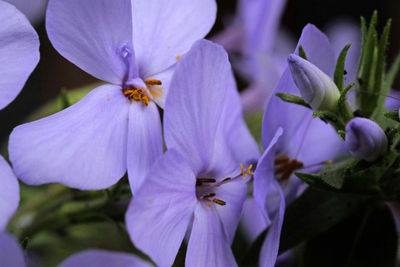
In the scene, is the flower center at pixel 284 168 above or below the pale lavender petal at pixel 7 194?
below

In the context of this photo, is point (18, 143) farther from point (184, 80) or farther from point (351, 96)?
point (351, 96)

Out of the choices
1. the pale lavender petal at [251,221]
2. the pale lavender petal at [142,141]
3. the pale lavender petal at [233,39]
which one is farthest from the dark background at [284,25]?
the pale lavender petal at [142,141]

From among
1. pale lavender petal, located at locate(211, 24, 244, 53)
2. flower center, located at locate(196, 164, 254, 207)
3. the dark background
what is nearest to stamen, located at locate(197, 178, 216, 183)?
flower center, located at locate(196, 164, 254, 207)

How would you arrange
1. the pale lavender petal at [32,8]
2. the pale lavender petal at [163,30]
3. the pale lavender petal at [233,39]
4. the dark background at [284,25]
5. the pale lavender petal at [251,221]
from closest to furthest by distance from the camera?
the pale lavender petal at [163,30] → the pale lavender petal at [251,221] → the pale lavender petal at [32,8] → the pale lavender petal at [233,39] → the dark background at [284,25]

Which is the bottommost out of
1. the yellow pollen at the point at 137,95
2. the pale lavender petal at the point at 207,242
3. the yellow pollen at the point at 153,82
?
the pale lavender petal at the point at 207,242

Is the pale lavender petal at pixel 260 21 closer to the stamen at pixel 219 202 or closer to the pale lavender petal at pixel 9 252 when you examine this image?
the stamen at pixel 219 202

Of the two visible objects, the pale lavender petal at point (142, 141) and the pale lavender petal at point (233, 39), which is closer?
the pale lavender petal at point (142, 141)
